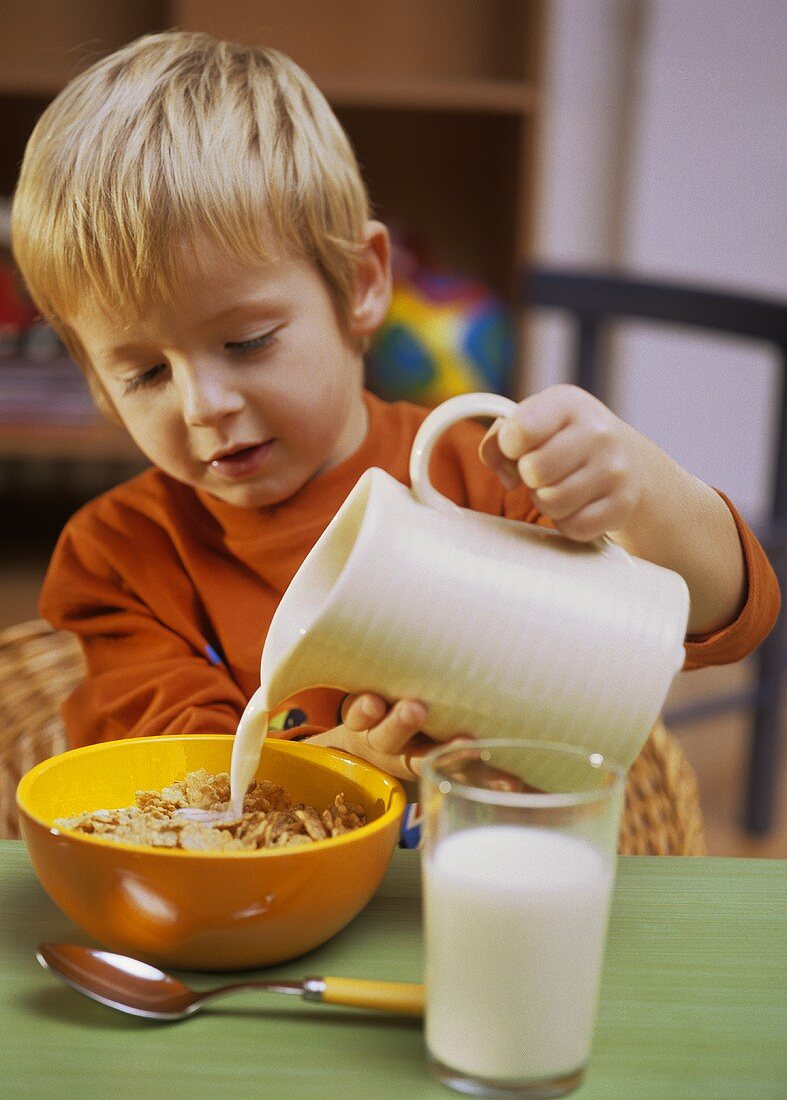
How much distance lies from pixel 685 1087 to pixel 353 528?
0.30 m

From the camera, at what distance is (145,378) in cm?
90

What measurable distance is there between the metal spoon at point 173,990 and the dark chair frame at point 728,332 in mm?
1465

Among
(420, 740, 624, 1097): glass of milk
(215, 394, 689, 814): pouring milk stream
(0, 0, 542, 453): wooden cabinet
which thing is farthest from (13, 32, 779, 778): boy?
(0, 0, 542, 453): wooden cabinet

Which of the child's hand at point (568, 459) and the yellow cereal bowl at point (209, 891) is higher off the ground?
the child's hand at point (568, 459)

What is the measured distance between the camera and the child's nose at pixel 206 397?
2.81 ft

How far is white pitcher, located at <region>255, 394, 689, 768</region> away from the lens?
0.58 meters

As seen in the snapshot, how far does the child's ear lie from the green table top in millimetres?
484

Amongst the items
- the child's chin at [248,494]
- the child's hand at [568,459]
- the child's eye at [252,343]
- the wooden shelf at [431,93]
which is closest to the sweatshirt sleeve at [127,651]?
the child's chin at [248,494]

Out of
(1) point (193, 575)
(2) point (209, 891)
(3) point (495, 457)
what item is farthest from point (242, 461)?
(2) point (209, 891)

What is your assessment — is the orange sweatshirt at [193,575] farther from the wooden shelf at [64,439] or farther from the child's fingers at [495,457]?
the wooden shelf at [64,439]

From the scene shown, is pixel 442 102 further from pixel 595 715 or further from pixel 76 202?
pixel 595 715

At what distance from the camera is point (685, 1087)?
493mm

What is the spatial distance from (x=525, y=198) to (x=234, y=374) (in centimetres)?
140

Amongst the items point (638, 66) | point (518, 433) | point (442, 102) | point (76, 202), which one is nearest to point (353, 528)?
point (518, 433)
